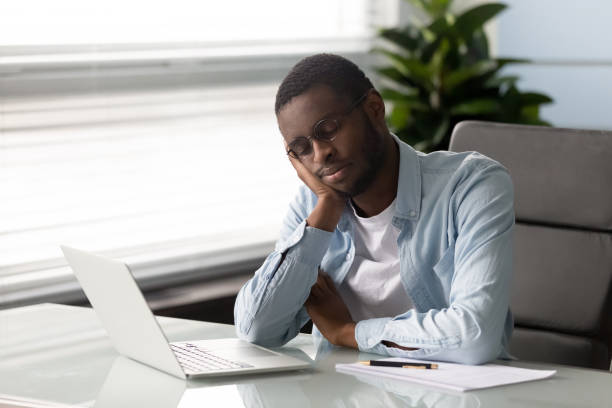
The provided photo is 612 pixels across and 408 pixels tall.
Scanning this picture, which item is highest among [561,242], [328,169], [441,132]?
[328,169]

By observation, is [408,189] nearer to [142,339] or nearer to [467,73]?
[142,339]

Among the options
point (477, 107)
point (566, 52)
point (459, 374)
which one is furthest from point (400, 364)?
point (566, 52)

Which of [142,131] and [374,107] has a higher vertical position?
[374,107]

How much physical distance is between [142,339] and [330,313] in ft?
1.34

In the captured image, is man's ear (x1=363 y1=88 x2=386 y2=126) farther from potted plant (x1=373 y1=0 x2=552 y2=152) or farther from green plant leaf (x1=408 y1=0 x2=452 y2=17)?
green plant leaf (x1=408 y1=0 x2=452 y2=17)

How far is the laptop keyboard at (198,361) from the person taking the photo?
153 cm

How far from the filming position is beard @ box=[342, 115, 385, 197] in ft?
5.84

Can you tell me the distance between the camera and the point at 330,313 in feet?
5.86

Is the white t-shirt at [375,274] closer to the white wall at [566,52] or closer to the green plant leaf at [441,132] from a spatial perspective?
the green plant leaf at [441,132]

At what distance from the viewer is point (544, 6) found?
4.16 m

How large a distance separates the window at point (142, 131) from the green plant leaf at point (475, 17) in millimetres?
529

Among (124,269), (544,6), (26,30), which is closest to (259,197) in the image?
(26,30)

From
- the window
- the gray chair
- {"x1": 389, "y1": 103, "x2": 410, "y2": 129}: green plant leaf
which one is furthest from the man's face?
{"x1": 389, "y1": 103, "x2": 410, "y2": 129}: green plant leaf

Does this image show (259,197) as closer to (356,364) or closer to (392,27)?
(392,27)
